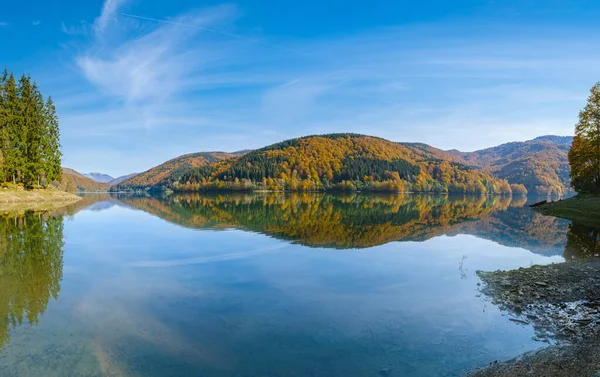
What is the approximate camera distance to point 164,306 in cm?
1412

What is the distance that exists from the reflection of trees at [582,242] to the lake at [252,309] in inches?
13.6

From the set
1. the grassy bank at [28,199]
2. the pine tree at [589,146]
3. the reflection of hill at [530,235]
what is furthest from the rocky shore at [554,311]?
the grassy bank at [28,199]

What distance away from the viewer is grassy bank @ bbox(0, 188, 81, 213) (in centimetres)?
5953

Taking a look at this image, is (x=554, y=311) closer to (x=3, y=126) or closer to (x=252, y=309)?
(x=252, y=309)

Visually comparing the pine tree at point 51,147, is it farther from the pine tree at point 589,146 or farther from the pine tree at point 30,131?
the pine tree at point 589,146

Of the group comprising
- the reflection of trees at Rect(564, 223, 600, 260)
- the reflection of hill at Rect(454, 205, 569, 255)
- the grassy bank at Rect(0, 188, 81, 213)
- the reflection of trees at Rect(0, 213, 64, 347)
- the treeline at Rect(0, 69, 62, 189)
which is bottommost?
the reflection of hill at Rect(454, 205, 569, 255)

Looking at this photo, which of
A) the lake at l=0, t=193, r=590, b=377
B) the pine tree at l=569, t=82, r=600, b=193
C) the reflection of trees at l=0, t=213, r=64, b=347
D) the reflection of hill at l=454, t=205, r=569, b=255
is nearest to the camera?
the lake at l=0, t=193, r=590, b=377

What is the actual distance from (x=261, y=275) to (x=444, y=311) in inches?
366

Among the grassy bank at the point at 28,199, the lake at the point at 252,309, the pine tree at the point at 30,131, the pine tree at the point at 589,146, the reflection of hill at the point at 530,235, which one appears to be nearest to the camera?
the lake at the point at 252,309

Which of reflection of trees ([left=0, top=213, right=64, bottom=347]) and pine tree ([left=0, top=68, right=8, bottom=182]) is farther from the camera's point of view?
pine tree ([left=0, top=68, right=8, bottom=182])

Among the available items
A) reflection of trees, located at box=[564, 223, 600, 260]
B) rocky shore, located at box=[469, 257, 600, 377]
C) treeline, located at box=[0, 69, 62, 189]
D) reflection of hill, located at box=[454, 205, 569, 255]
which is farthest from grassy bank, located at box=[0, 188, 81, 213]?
reflection of trees, located at box=[564, 223, 600, 260]

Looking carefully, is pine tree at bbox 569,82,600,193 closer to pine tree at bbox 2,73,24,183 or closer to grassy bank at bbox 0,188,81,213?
grassy bank at bbox 0,188,81,213

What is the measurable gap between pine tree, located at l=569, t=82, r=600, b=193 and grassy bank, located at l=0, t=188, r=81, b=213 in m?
84.1

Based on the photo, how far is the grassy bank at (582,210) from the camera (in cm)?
4284
